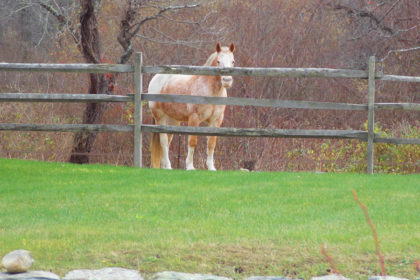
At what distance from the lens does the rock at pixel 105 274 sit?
443 centimetres

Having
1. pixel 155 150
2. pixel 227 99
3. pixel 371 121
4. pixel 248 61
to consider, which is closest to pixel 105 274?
pixel 227 99

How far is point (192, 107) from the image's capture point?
35.2ft

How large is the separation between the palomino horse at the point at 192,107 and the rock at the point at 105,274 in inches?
232

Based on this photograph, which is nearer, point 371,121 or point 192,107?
point 371,121

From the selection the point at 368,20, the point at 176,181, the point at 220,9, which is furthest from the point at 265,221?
the point at 368,20

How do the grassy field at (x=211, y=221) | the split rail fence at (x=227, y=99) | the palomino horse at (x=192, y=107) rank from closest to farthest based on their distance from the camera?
the grassy field at (x=211, y=221) < the split rail fence at (x=227, y=99) < the palomino horse at (x=192, y=107)

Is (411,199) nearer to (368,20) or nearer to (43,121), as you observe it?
(43,121)

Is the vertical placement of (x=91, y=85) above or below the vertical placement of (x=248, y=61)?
below

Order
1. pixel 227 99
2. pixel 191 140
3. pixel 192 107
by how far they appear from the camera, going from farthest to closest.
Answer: pixel 191 140, pixel 192 107, pixel 227 99

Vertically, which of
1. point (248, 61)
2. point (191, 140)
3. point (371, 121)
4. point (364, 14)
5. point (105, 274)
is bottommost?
point (105, 274)

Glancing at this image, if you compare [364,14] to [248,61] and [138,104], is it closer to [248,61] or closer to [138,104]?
[248,61]

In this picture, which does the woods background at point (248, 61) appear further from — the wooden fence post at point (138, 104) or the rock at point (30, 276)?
the rock at point (30, 276)

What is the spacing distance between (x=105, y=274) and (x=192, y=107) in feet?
21.1

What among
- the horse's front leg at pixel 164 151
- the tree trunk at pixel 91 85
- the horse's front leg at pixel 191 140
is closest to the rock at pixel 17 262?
the horse's front leg at pixel 191 140
